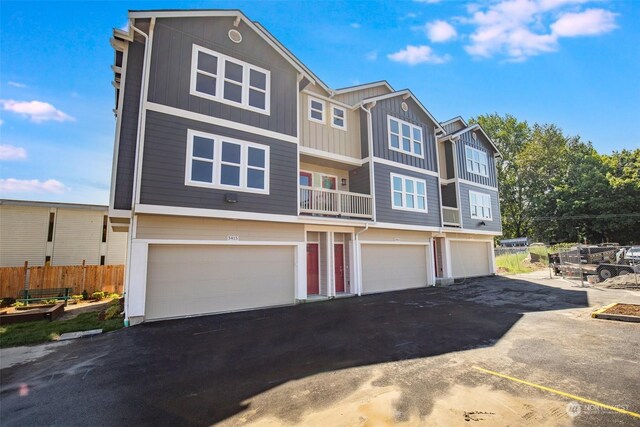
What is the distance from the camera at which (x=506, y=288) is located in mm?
14641

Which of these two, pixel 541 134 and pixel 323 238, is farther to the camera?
pixel 541 134

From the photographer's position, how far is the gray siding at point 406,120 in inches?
587

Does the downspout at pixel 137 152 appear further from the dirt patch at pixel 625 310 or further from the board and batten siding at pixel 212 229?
the dirt patch at pixel 625 310

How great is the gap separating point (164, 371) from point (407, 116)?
15.9 meters

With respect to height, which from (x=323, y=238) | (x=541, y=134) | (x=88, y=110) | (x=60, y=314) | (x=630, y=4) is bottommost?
(x=60, y=314)

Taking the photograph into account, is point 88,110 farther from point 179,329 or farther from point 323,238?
point 323,238

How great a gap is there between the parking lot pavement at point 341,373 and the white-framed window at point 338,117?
9232mm

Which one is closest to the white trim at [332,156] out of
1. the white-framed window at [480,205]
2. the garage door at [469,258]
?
the garage door at [469,258]

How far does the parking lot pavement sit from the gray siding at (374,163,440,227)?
6.34m

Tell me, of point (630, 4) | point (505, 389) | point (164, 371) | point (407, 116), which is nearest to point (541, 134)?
point (407, 116)

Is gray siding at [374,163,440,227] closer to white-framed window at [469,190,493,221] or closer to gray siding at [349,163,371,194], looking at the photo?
gray siding at [349,163,371,194]

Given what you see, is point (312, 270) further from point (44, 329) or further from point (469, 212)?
point (469, 212)

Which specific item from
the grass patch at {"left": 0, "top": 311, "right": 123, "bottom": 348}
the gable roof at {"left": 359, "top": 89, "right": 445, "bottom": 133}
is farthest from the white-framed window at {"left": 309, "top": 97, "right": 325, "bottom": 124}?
the grass patch at {"left": 0, "top": 311, "right": 123, "bottom": 348}

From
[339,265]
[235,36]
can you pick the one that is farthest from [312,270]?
[235,36]
